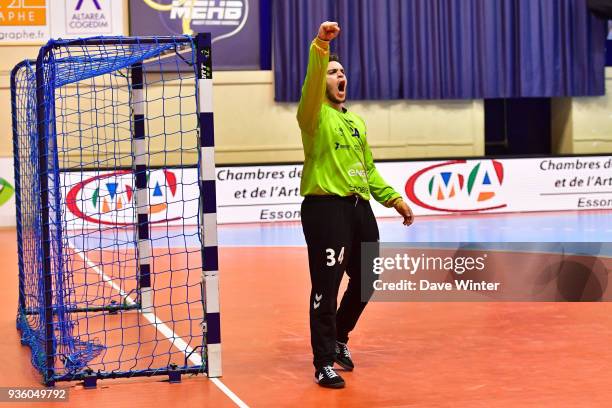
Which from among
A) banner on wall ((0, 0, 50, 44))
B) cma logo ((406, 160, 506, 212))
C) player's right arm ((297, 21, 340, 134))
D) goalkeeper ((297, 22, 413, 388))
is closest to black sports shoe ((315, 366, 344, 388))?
goalkeeper ((297, 22, 413, 388))

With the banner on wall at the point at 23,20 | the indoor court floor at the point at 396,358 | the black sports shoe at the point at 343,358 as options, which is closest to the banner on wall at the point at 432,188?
the banner on wall at the point at 23,20

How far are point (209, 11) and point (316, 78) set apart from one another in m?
14.6

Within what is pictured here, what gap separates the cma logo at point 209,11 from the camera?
19.7m

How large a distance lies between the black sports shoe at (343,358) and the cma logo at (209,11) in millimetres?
14349

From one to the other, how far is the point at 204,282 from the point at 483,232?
937 cm

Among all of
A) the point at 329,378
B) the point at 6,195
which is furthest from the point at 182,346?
the point at 6,195

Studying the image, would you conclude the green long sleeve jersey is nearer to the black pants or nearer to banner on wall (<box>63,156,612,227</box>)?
the black pants

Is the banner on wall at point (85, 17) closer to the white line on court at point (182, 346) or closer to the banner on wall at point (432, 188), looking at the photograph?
the banner on wall at point (432, 188)

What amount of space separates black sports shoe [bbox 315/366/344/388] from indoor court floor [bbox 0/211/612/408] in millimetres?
57

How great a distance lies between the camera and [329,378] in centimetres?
592

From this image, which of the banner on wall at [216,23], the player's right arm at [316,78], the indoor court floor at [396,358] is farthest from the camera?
the banner on wall at [216,23]

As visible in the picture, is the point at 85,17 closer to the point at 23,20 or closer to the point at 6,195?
the point at 23,20

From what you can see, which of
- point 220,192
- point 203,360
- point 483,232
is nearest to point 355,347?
point 203,360

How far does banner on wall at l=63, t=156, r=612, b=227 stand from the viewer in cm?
1792
